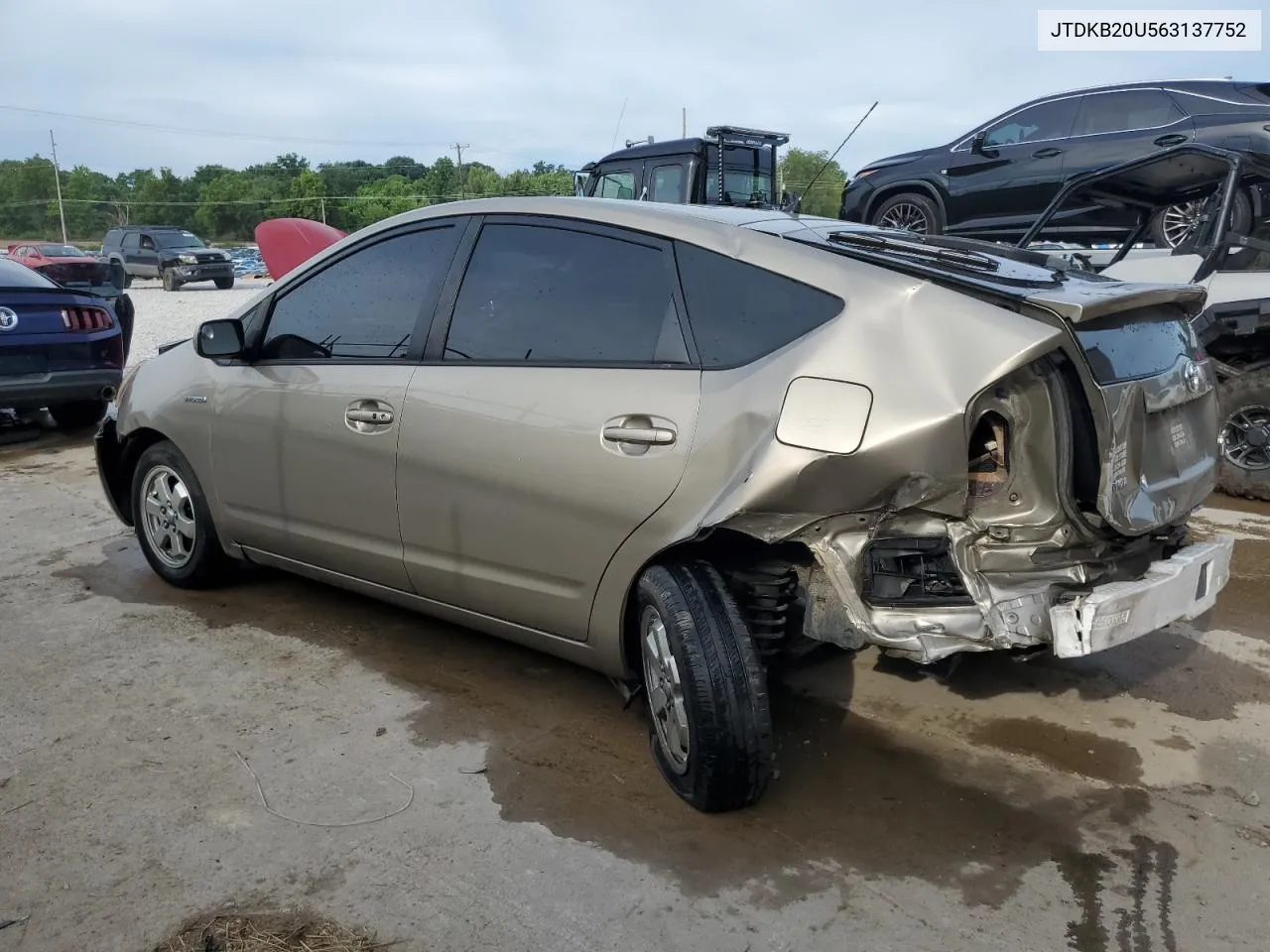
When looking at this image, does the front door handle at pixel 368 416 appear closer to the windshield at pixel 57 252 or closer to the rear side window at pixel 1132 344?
the rear side window at pixel 1132 344

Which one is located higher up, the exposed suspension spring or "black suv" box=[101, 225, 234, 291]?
"black suv" box=[101, 225, 234, 291]

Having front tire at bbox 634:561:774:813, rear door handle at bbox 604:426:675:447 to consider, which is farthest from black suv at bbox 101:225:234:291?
front tire at bbox 634:561:774:813

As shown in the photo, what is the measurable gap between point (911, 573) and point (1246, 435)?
14.8 ft

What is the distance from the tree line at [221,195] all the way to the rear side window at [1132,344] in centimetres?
4687

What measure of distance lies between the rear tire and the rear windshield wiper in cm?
756

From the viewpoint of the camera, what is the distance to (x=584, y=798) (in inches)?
121

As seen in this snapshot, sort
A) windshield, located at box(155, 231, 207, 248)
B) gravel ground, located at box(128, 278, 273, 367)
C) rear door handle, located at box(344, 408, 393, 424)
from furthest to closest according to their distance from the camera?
windshield, located at box(155, 231, 207, 248), gravel ground, located at box(128, 278, 273, 367), rear door handle, located at box(344, 408, 393, 424)

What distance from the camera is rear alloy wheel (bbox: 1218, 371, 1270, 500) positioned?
609 cm

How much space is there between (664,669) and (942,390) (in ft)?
3.55

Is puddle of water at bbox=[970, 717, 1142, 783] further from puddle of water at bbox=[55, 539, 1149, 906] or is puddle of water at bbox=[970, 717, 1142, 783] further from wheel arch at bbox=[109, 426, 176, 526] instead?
wheel arch at bbox=[109, 426, 176, 526]

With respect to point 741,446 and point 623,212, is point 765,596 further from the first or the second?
point 623,212

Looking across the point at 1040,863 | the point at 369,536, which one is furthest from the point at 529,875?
the point at 369,536

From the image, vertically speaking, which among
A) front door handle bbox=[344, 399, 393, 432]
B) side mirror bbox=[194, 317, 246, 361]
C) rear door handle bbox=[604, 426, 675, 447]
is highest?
side mirror bbox=[194, 317, 246, 361]

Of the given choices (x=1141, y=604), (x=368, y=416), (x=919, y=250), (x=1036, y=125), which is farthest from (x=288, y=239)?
(x=1141, y=604)
